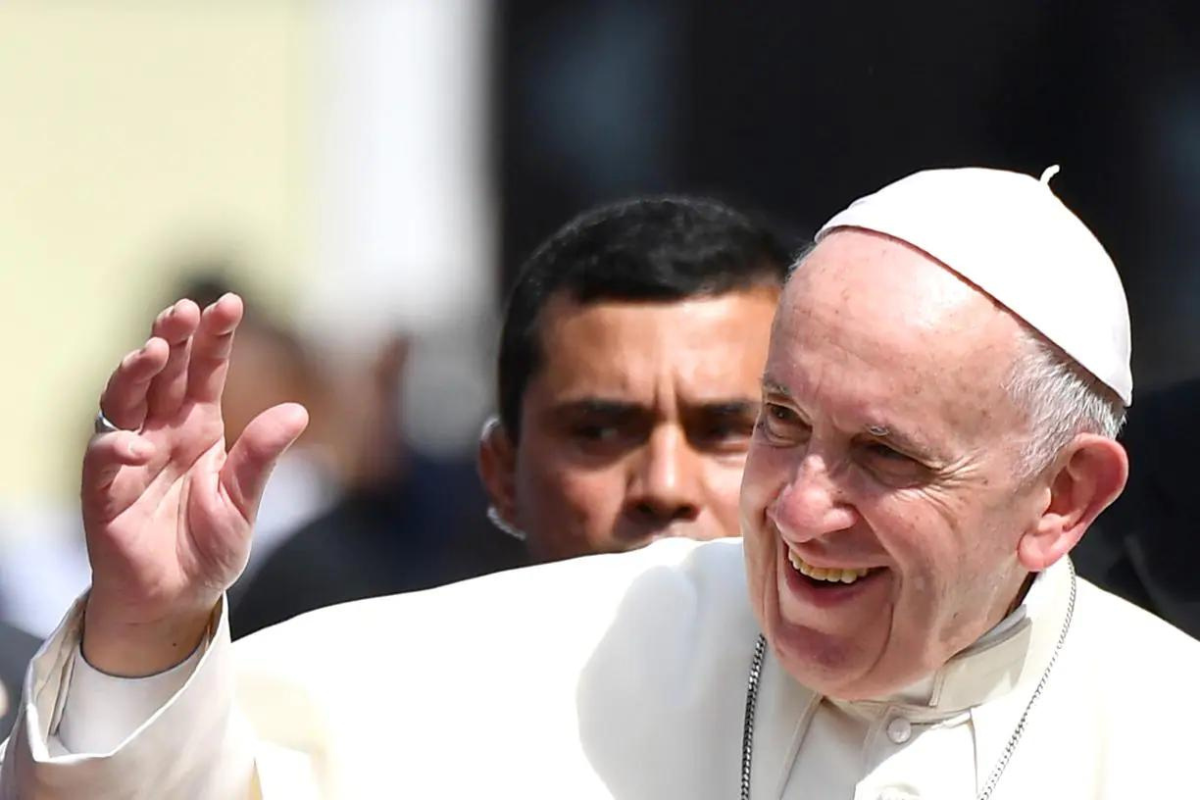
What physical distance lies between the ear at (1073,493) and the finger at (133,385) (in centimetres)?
114

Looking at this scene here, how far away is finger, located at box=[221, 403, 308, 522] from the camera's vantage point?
2803mm

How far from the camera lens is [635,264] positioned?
4.20 m

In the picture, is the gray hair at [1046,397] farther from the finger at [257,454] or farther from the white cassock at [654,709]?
the finger at [257,454]

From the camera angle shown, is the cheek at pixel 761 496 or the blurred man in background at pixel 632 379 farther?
the blurred man in background at pixel 632 379

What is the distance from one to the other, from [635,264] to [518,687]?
114 cm

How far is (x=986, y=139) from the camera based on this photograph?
20.7 feet

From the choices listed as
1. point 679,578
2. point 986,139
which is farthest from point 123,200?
point 679,578

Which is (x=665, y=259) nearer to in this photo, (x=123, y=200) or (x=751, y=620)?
(x=751, y=620)

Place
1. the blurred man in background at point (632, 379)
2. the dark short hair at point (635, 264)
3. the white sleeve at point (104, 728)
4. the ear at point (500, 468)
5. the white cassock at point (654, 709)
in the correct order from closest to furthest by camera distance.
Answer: the white sleeve at point (104, 728) → the white cassock at point (654, 709) → the blurred man in background at point (632, 379) → the dark short hair at point (635, 264) → the ear at point (500, 468)

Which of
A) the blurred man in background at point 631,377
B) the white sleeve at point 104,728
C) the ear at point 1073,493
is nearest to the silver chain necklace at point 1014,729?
the ear at point 1073,493

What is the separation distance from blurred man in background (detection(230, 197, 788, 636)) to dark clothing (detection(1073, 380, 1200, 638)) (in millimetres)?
784

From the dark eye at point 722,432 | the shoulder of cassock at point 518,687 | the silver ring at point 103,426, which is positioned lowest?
the shoulder of cassock at point 518,687

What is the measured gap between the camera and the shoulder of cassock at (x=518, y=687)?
3.19 meters

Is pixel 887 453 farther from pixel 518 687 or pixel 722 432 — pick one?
pixel 722 432
